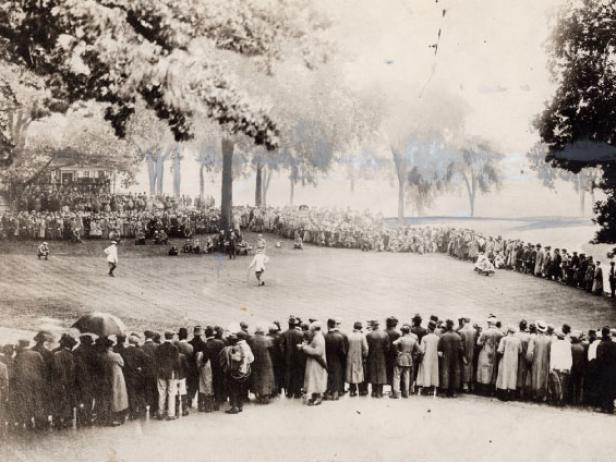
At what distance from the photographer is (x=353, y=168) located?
8.70 meters

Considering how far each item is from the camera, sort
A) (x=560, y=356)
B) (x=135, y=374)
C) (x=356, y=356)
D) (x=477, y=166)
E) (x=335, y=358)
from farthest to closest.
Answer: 1. (x=477, y=166)
2. (x=560, y=356)
3. (x=356, y=356)
4. (x=335, y=358)
5. (x=135, y=374)

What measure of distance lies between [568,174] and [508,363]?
2.44m

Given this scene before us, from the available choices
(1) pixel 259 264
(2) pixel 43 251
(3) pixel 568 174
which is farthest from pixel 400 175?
(2) pixel 43 251

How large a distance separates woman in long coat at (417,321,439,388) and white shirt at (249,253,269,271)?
2.07m

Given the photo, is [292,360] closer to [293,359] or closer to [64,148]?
[293,359]

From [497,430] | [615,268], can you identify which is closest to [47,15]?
[497,430]

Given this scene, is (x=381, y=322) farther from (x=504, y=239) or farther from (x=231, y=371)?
(x=504, y=239)

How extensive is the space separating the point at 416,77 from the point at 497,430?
4.03 meters

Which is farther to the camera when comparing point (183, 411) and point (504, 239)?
point (504, 239)

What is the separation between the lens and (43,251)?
7691 millimetres

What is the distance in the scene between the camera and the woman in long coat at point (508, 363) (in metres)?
8.22

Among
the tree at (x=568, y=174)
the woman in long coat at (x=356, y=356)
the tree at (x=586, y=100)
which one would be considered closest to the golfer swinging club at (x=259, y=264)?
the woman in long coat at (x=356, y=356)

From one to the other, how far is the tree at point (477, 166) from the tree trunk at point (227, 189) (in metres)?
3.03

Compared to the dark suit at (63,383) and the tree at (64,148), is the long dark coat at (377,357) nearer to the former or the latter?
the dark suit at (63,383)
